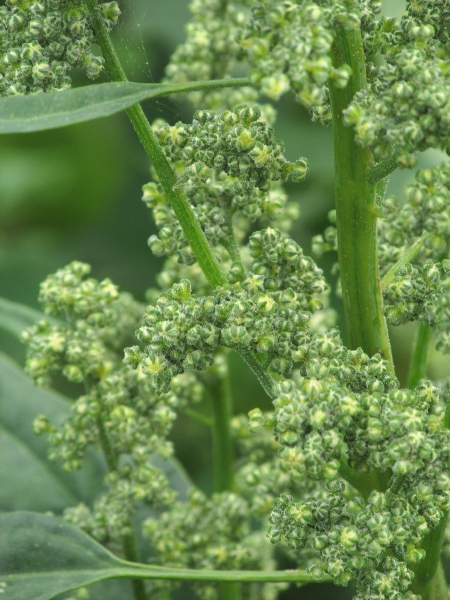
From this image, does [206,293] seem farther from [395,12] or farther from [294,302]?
[395,12]

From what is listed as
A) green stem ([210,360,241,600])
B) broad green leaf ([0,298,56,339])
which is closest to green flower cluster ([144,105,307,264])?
green stem ([210,360,241,600])

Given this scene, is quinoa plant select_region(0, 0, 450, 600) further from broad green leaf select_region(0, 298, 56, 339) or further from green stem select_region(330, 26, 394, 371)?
broad green leaf select_region(0, 298, 56, 339)

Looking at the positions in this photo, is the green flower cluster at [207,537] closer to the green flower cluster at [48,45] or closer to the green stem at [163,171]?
the green stem at [163,171]

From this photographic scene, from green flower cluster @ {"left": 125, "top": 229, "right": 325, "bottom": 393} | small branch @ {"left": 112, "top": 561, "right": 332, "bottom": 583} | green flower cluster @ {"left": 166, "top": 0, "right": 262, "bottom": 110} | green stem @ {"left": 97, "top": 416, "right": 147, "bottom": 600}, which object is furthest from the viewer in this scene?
green flower cluster @ {"left": 166, "top": 0, "right": 262, "bottom": 110}

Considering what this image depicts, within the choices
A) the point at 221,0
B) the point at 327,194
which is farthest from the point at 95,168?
the point at 221,0

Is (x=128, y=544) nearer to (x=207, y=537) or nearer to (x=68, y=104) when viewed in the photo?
(x=207, y=537)

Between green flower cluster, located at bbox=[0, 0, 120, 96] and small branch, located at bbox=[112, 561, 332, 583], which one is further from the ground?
green flower cluster, located at bbox=[0, 0, 120, 96]
